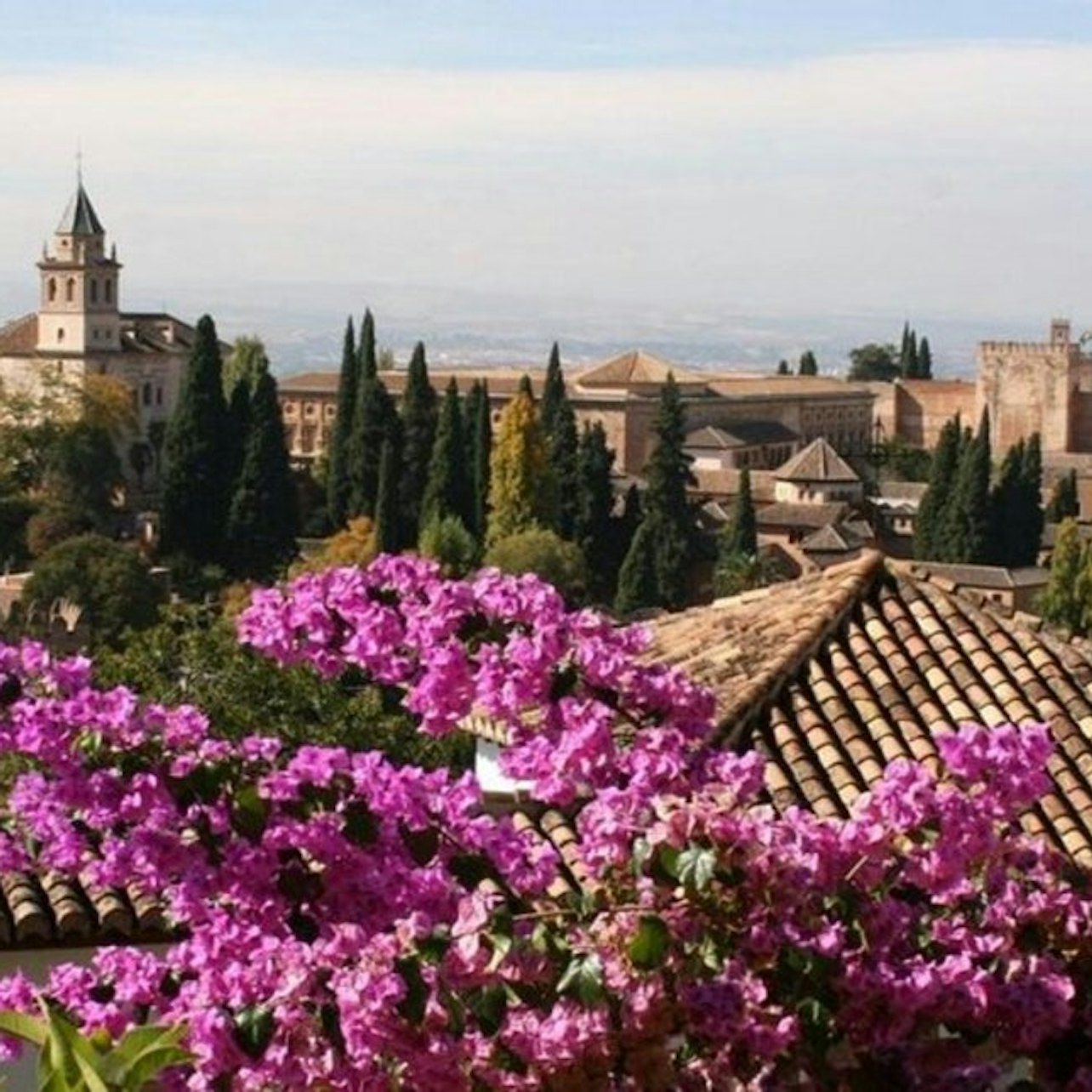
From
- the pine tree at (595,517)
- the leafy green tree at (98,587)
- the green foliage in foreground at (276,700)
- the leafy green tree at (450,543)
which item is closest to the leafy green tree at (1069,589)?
the pine tree at (595,517)

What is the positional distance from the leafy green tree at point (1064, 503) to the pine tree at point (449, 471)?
1762cm

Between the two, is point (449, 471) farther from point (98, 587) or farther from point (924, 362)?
point (924, 362)

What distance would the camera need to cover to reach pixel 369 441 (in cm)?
6206

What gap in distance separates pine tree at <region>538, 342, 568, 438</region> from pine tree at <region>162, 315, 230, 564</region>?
813 cm

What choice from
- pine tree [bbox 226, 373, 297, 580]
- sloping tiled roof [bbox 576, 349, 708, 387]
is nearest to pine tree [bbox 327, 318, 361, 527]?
pine tree [bbox 226, 373, 297, 580]

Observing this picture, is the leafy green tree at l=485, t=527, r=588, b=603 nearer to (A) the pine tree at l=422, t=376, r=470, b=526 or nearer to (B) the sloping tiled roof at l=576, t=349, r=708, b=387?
(A) the pine tree at l=422, t=376, r=470, b=526

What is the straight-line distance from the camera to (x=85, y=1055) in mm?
4590

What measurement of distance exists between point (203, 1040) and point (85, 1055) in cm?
29

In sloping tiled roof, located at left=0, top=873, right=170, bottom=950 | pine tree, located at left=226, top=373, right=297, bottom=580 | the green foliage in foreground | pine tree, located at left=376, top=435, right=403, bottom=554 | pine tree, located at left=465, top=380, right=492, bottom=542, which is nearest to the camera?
sloping tiled roof, located at left=0, top=873, right=170, bottom=950

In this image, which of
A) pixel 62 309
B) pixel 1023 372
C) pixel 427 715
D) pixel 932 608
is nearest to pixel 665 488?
pixel 62 309

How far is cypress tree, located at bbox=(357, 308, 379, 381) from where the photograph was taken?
210 ft

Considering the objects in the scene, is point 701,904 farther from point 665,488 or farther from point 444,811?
point 665,488

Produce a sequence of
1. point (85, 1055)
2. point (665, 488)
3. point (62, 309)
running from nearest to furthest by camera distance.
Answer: point (85, 1055) < point (665, 488) < point (62, 309)

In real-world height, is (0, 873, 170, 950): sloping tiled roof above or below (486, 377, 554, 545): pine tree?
above
